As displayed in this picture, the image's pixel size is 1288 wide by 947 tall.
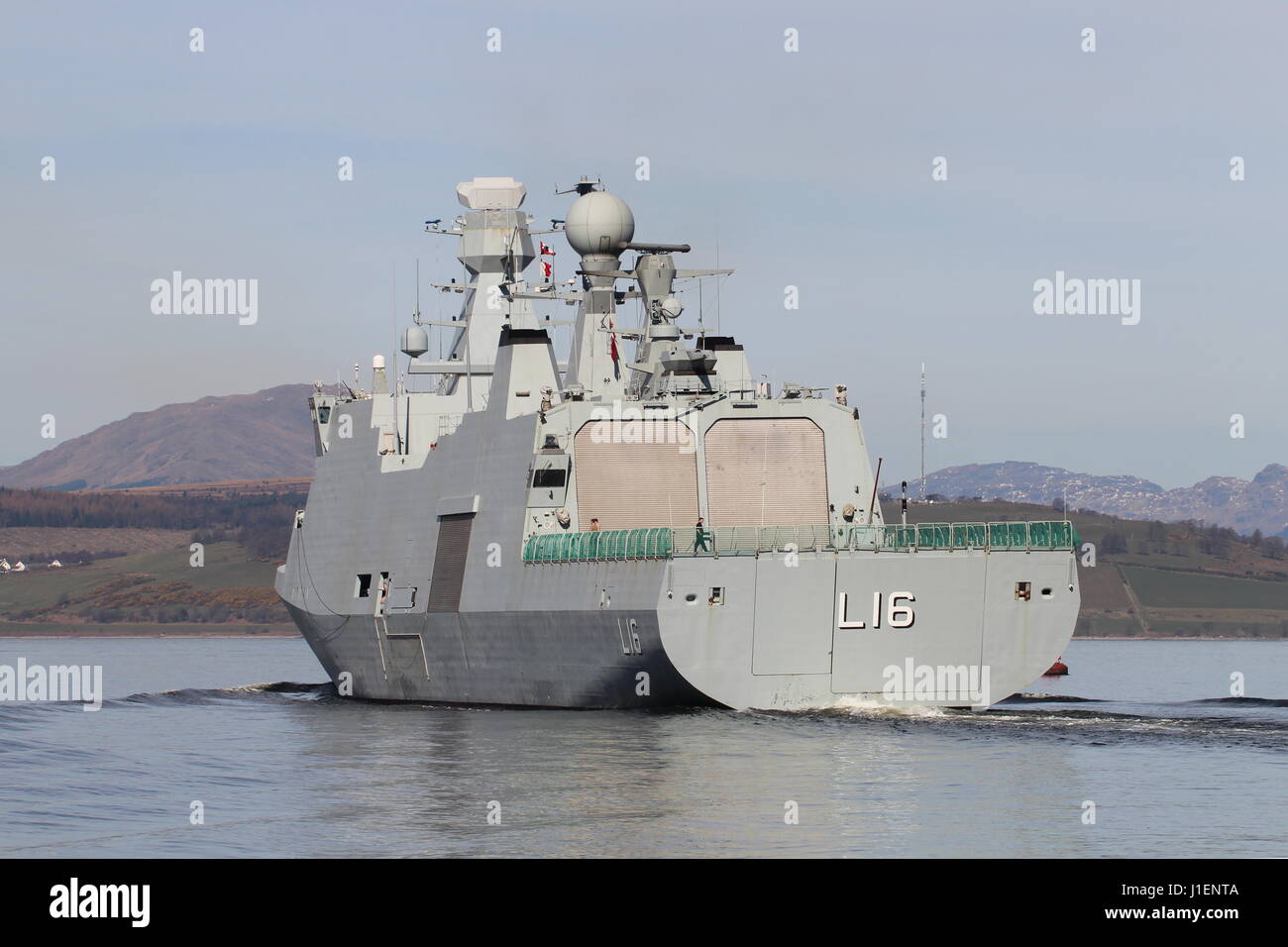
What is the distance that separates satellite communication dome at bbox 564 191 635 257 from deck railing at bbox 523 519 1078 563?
41.3 feet

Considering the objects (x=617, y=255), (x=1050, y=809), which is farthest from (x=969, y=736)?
(x=617, y=255)

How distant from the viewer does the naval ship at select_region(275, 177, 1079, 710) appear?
38.9 metres

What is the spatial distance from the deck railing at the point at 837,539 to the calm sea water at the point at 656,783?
11.2 feet

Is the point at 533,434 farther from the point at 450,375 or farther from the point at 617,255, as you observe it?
the point at 450,375

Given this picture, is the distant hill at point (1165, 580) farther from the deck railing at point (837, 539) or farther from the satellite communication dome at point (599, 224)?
the deck railing at point (837, 539)

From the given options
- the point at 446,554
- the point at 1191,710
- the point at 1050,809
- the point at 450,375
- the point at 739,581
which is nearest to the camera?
the point at 1050,809

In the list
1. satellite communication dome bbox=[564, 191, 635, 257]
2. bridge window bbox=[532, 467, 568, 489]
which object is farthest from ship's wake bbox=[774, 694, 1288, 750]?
satellite communication dome bbox=[564, 191, 635, 257]

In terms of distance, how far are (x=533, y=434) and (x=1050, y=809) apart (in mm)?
18927

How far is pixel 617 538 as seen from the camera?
41.7 m

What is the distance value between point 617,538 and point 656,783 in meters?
11.2

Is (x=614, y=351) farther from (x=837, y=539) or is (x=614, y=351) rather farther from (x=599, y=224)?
(x=837, y=539)

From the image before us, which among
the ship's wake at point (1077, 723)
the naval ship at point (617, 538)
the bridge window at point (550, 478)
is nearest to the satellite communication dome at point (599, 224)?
the naval ship at point (617, 538)

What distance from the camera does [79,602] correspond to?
182000 mm

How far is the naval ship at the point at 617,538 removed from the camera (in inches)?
1531
